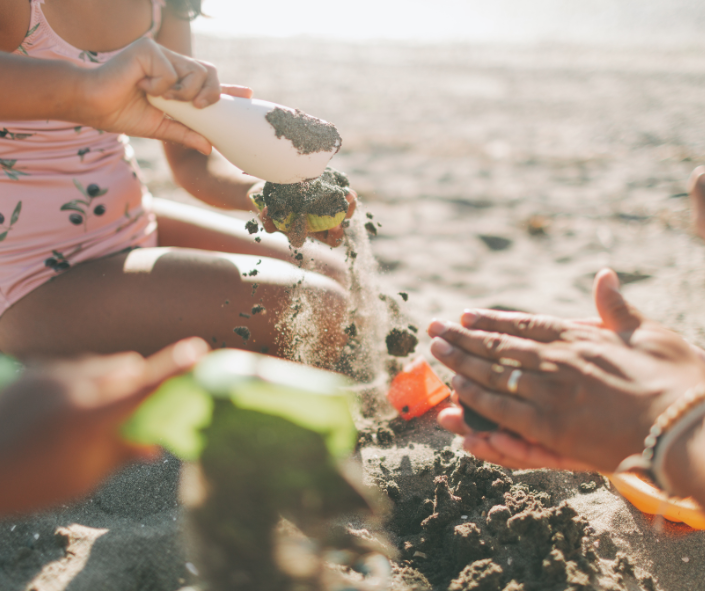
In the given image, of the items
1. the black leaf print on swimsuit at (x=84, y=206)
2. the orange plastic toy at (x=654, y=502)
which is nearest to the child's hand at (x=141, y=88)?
the black leaf print on swimsuit at (x=84, y=206)

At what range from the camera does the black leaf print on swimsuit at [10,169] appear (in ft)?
4.99

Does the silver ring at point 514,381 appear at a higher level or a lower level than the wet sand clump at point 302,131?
lower

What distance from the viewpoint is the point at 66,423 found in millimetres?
794

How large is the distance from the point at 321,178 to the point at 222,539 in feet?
3.63

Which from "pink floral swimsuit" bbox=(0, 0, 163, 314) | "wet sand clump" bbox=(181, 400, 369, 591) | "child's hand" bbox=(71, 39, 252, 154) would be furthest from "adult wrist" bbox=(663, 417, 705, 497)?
"pink floral swimsuit" bbox=(0, 0, 163, 314)

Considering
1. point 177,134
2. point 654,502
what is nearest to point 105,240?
point 177,134

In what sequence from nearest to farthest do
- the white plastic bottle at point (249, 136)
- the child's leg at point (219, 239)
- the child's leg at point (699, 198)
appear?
the child's leg at point (699, 198)
the white plastic bottle at point (249, 136)
the child's leg at point (219, 239)

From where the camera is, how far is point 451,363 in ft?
3.75

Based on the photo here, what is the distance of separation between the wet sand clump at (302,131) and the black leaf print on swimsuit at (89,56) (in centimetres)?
68

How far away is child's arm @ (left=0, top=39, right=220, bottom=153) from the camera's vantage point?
1.17 m

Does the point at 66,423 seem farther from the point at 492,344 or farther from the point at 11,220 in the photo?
the point at 11,220

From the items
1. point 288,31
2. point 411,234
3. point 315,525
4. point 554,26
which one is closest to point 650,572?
point 315,525

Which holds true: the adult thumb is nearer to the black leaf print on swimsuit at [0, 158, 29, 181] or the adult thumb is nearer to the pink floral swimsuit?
the pink floral swimsuit

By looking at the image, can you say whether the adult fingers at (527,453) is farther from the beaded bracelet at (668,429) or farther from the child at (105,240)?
the child at (105,240)
